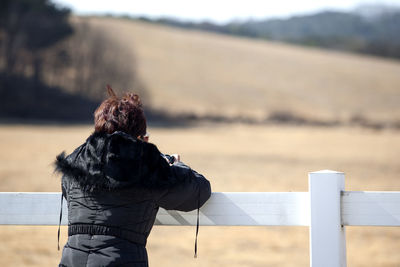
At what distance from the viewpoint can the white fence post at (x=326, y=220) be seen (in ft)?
7.55

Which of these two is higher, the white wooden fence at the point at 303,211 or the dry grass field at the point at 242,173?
the dry grass field at the point at 242,173

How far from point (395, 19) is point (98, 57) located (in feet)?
495

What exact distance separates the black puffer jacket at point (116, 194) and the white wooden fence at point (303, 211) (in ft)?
0.80

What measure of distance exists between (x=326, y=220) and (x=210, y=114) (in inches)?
1508

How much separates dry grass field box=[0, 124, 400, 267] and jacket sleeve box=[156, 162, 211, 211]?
2.55 feet

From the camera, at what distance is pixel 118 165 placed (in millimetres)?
2148

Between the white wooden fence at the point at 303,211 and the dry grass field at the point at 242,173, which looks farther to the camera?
the dry grass field at the point at 242,173

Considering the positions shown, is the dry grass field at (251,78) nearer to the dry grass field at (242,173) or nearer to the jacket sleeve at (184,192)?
the dry grass field at (242,173)

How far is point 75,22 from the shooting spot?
4738cm

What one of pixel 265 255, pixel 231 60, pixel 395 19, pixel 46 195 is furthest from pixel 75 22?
pixel 395 19

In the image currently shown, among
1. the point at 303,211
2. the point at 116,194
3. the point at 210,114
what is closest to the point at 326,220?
the point at 303,211

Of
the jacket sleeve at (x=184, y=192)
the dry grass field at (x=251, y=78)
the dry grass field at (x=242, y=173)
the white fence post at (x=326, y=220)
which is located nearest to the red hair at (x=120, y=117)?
the jacket sleeve at (x=184, y=192)

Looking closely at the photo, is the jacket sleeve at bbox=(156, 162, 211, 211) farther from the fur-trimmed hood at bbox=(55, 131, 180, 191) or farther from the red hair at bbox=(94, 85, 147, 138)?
the red hair at bbox=(94, 85, 147, 138)

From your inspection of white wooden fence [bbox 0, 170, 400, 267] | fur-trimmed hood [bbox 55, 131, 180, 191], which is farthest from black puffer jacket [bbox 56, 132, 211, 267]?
white wooden fence [bbox 0, 170, 400, 267]
